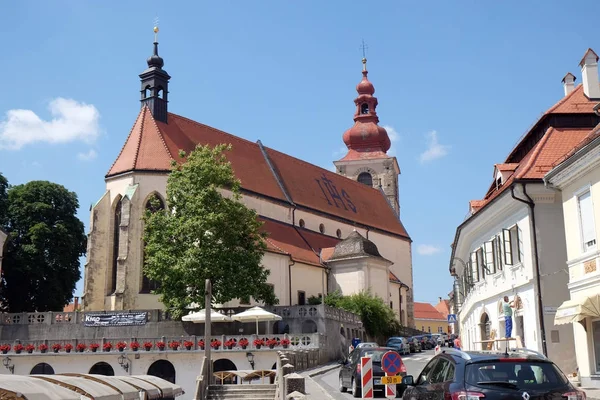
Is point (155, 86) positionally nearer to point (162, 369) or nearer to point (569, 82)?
point (162, 369)

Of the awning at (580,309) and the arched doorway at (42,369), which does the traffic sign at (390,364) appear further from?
the arched doorway at (42,369)

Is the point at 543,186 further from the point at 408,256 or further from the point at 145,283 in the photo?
the point at 408,256

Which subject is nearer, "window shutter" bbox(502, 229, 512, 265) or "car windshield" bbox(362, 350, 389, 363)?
"car windshield" bbox(362, 350, 389, 363)

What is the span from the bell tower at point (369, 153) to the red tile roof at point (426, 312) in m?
44.5

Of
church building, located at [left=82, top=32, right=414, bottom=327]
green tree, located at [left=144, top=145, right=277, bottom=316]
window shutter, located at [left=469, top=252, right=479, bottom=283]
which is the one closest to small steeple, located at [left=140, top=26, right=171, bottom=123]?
church building, located at [left=82, top=32, right=414, bottom=327]

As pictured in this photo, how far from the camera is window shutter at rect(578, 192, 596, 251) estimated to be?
16188 mm

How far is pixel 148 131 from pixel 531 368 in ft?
134

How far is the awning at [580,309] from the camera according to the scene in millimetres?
15539

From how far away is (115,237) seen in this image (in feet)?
145

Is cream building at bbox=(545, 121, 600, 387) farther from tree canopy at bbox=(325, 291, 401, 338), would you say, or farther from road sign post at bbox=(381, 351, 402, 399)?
tree canopy at bbox=(325, 291, 401, 338)

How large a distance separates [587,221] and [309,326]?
69.4 ft

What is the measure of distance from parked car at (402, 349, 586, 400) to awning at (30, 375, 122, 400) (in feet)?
21.6

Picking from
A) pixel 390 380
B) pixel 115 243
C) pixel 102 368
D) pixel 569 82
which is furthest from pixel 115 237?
pixel 390 380

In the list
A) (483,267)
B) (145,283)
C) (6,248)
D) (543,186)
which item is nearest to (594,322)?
(543,186)
